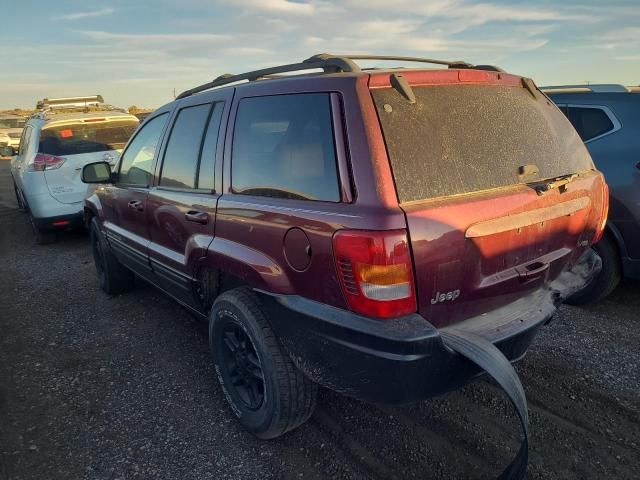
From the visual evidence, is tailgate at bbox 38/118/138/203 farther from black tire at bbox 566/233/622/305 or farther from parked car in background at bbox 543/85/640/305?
black tire at bbox 566/233/622/305

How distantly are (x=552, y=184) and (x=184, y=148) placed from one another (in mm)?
2189

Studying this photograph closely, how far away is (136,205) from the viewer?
3.68 meters

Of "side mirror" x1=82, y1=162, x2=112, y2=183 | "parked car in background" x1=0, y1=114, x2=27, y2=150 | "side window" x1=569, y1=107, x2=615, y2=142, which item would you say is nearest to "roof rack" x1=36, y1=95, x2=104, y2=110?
"side mirror" x1=82, y1=162, x2=112, y2=183

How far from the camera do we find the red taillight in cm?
186

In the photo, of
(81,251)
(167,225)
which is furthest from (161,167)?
(81,251)

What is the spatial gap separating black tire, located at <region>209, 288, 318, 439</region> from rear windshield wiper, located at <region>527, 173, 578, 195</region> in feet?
4.72

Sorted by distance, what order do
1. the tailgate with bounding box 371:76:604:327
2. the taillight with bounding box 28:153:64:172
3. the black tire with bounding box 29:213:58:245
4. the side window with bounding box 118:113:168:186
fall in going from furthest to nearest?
the black tire with bounding box 29:213:58:245
the taillight with bounding box 28:153:64:172
the side window with bounding box 118:113:168:186
the tailgate with bounding box 371:76:604:327

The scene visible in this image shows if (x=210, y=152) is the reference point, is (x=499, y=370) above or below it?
below

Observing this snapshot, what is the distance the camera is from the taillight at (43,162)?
6555mm

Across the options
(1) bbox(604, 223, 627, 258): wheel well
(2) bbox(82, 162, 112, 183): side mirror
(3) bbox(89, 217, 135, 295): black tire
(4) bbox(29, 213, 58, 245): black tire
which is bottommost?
(4) bbox(29, 213, 58, 245): black tire

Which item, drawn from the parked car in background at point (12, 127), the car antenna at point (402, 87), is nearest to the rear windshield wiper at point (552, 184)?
the car antenna at point (402, 87)

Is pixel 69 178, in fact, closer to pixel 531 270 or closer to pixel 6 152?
pixel 6 152

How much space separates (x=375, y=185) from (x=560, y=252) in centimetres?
121

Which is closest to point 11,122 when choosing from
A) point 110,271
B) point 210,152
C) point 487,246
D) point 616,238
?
point 110,271
